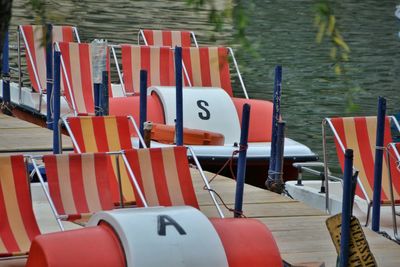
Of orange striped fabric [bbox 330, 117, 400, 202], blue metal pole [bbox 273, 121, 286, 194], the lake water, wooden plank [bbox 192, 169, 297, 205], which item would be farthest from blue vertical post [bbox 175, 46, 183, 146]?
the lake water

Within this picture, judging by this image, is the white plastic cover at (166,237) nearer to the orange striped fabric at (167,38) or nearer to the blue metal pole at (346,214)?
the blue metal pole at (346,214)

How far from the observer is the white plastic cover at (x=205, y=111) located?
41.0 feet

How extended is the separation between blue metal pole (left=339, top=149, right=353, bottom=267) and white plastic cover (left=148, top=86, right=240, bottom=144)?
5.32 metres

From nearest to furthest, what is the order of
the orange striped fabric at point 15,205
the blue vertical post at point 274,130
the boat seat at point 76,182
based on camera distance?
the orange striped fabric at point 15,205 < the boat seat at point 76,182 < the blue vertical post at point 274,130

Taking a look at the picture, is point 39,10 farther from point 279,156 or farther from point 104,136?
point 279,156

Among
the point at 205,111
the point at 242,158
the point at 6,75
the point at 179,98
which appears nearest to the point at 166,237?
the point at 242,158

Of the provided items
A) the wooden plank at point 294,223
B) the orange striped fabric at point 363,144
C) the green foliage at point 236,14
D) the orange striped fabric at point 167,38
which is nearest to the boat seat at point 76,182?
the wooden plank at point 294,223

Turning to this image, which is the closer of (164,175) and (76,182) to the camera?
(76,182)

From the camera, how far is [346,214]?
280 inches

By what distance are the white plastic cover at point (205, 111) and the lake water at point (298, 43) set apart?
444cm

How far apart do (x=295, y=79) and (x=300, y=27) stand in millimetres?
6329

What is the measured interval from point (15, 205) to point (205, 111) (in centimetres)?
500

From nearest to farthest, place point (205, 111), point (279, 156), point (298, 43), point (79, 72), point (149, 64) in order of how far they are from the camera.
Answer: point (279, 156) → point (205, 111) → point (79, 72) → point (149, 64) → point (298, 43)

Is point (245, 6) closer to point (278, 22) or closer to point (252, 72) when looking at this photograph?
point (252, 72)
